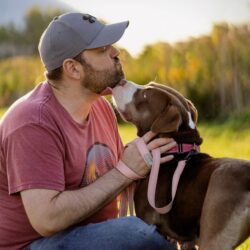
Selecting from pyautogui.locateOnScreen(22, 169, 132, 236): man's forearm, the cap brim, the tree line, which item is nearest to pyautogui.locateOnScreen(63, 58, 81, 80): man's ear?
the cap brim

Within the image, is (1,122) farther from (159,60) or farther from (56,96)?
(159,60)

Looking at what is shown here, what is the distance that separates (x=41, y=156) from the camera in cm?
418

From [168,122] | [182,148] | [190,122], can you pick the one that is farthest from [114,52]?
[182,148]

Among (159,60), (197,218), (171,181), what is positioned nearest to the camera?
(197,218)

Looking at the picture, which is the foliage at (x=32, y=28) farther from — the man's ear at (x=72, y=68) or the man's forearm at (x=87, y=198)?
the man's forearm at (x=87, y=198)

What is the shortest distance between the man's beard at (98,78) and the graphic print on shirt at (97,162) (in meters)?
0.45

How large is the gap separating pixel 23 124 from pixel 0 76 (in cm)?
2765

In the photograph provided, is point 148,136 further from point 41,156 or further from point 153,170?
point 41,156

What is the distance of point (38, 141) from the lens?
4.18 meters

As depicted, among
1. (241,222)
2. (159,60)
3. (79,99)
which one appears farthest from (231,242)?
(159,60)

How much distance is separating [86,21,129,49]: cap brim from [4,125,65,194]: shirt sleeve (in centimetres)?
75

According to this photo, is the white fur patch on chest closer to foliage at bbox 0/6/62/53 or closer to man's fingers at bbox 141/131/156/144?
man's fingers at bbox 141/131/156/144

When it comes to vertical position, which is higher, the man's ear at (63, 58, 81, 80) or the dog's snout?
the man's ear at (63, 58, 81, 80)

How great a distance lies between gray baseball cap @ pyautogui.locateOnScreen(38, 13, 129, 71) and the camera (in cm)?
450
